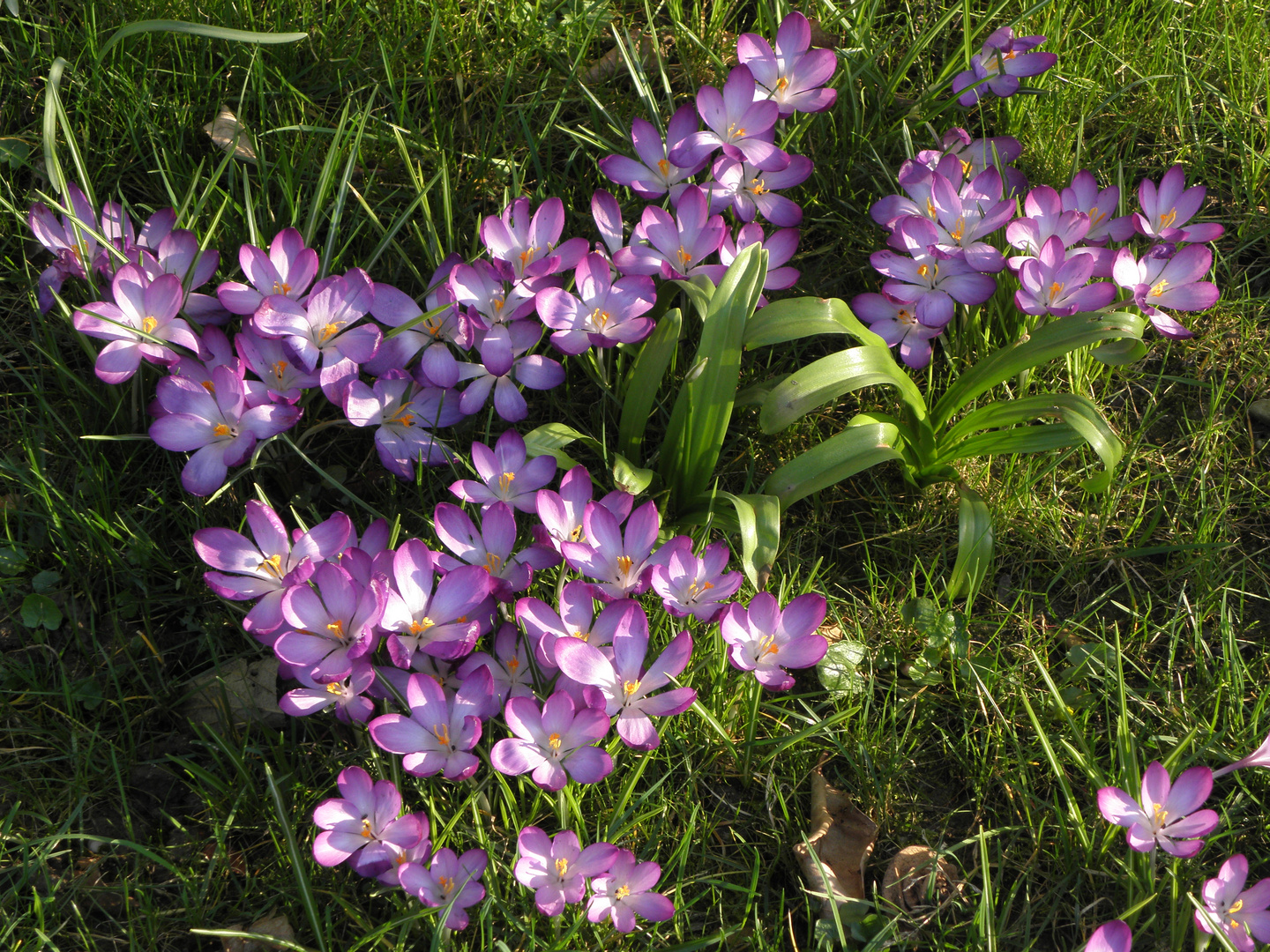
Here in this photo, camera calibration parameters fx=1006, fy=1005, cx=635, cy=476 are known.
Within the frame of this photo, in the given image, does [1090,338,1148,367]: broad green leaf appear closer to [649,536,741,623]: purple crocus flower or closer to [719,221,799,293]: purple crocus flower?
[719,221,799,293]: purple crocus flower

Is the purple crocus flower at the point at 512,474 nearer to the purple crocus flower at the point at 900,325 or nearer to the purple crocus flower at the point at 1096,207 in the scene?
the purple crocus flower at the point at 900,325

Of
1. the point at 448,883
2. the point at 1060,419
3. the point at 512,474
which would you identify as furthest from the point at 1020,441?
the point at 448,883

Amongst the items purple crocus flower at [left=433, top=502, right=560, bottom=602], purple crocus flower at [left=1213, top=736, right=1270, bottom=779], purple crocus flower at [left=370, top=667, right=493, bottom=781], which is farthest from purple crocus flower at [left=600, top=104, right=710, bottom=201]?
purple crocus flower at [left=1213, top=736, right=1270, bottom=779]

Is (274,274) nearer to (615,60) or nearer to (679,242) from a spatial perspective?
(679,242)

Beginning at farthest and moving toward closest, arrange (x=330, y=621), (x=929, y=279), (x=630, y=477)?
(x=929, y=279)
(x=630, y=477)
(x=330, y=621)

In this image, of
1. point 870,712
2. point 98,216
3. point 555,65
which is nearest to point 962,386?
point 870,712

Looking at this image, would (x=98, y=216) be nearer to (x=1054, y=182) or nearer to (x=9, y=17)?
(x=9, y=17)
